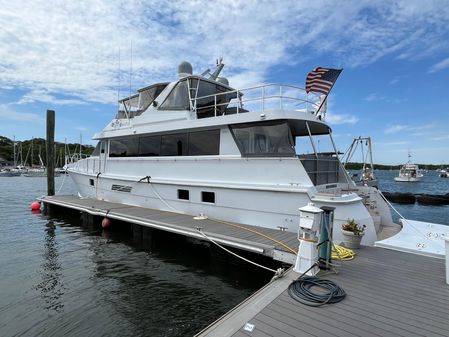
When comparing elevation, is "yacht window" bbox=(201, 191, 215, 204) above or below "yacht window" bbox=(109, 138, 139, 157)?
below

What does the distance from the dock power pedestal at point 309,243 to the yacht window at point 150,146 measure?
694 centimetres

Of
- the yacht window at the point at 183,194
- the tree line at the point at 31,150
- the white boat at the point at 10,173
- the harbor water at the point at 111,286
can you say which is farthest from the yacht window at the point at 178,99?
the tree line at the point at 31,150

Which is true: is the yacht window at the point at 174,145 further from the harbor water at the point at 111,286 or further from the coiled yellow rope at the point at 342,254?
the coiled yellow rope at the point at 342,254

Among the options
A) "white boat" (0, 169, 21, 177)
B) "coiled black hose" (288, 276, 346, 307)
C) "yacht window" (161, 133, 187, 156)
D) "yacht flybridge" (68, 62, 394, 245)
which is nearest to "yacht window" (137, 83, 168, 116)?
"yacht flybridge" (68, 62, 394, 245)

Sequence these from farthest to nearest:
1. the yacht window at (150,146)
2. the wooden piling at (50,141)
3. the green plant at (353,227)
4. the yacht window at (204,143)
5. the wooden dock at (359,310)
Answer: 1. the wooden piling at (50,141)
2. the yacht window at (150,146)
3. the yacht window at (204,143)
4. the green plant at (353,227)
5. the wooden dock at (359,310)

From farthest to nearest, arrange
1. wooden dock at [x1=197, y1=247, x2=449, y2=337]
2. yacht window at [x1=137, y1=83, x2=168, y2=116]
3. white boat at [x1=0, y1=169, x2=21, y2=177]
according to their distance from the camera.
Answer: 1. white boat at [x1=0, y1=169, x2=21, y2=177]
2. yacht window at [x1=137, y1=83, x2=168, y2=116]
3. wooden dock at [x1=197, y1=247, x2=449, y2=337]

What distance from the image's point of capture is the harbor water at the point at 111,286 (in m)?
4.89

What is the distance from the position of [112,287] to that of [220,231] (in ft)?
8.79

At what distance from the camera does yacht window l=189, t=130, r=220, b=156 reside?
8.88 meters

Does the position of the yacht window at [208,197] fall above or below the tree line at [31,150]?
below

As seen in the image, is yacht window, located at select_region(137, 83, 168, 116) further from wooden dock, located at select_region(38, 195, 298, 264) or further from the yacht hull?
wooden dock, located at select_region(38, 195, 298, 264)

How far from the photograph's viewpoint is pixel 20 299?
5.70m

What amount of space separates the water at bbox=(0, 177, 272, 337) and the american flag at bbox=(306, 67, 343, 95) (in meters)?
5.17

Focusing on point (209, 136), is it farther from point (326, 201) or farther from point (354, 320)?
point (354, 320)
